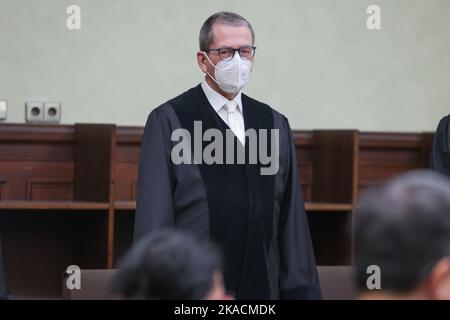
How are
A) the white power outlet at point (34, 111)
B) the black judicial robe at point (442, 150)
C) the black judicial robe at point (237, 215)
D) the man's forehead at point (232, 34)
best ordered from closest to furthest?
the black judicial robe at point (237, 215) < the man's forehead at point (232, 34) < the black judicial robe at point (442, 150) < the white power outlet at point (34, 111)

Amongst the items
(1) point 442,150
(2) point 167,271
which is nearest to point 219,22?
(2) point 167,271

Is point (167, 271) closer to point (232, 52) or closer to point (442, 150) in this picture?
point (232, 52)

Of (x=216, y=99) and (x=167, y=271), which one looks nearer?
(x=167, y=271)

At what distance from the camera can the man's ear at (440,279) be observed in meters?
2.04

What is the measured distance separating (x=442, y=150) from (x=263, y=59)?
166 centimetres

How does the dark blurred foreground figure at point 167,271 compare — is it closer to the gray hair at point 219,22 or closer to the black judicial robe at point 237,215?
the black judicial robe at point 237,215

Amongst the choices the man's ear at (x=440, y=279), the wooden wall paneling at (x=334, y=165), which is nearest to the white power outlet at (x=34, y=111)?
the wooden wall paneling at (x=334, y=165)

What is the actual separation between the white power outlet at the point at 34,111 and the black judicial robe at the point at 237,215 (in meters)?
2.96

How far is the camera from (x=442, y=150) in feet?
22.5

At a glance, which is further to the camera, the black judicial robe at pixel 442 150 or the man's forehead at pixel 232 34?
the black judicial robe at pixel 442 150

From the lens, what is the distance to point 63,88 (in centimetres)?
740

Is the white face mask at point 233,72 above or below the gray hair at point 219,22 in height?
below

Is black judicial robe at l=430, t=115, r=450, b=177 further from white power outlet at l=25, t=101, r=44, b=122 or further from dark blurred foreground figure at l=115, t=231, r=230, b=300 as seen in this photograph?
dark blurred foreground figure at l=115, t=231, r=230, b=300
